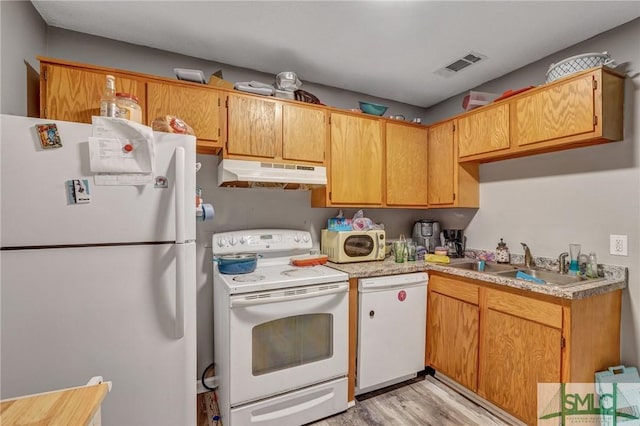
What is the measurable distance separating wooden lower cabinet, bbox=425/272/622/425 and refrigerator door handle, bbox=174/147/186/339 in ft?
6.01

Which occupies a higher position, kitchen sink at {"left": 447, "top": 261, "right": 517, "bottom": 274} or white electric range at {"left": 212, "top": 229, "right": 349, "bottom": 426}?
kitchen sink at {"left": 447, "top": 261, "right": 517, "bottom": 274}

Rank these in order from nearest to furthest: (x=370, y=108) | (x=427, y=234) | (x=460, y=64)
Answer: (x=460, y=64) < (x=370, y=108) < (x=427, y=234)

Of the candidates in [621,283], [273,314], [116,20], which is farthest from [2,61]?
[621,283]

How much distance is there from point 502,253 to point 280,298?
189cm

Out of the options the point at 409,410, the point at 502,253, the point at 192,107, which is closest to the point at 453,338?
the point at 409,410

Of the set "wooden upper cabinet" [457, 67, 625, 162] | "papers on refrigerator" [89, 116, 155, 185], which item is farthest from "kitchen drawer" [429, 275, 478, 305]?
"papers on refrigerator" [89, 116, 155, 185]

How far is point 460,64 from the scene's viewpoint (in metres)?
2.31

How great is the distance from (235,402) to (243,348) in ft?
0.98

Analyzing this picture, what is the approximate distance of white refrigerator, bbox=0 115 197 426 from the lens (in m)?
1.02

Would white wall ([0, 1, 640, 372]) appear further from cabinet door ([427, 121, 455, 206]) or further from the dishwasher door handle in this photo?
the dishwasher door handle

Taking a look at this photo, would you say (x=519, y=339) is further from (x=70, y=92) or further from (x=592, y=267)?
(x=70, y=92)

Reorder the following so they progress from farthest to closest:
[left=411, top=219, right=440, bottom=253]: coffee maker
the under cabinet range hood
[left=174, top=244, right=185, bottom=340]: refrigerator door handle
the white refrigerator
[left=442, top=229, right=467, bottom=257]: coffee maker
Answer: [left=411, top=219, right=440, bottom=253]: coffee maker
[left=442, top=229, right=467, bottom=257]: coffee maker
the under cabinet range hood
[left=174, top=244, right=185, bottom=340]: refrigerator door handle
the white refrigerator

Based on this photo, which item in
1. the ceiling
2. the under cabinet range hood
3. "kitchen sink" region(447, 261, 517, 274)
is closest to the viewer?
the ceiling

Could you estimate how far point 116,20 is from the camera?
1.80 m
